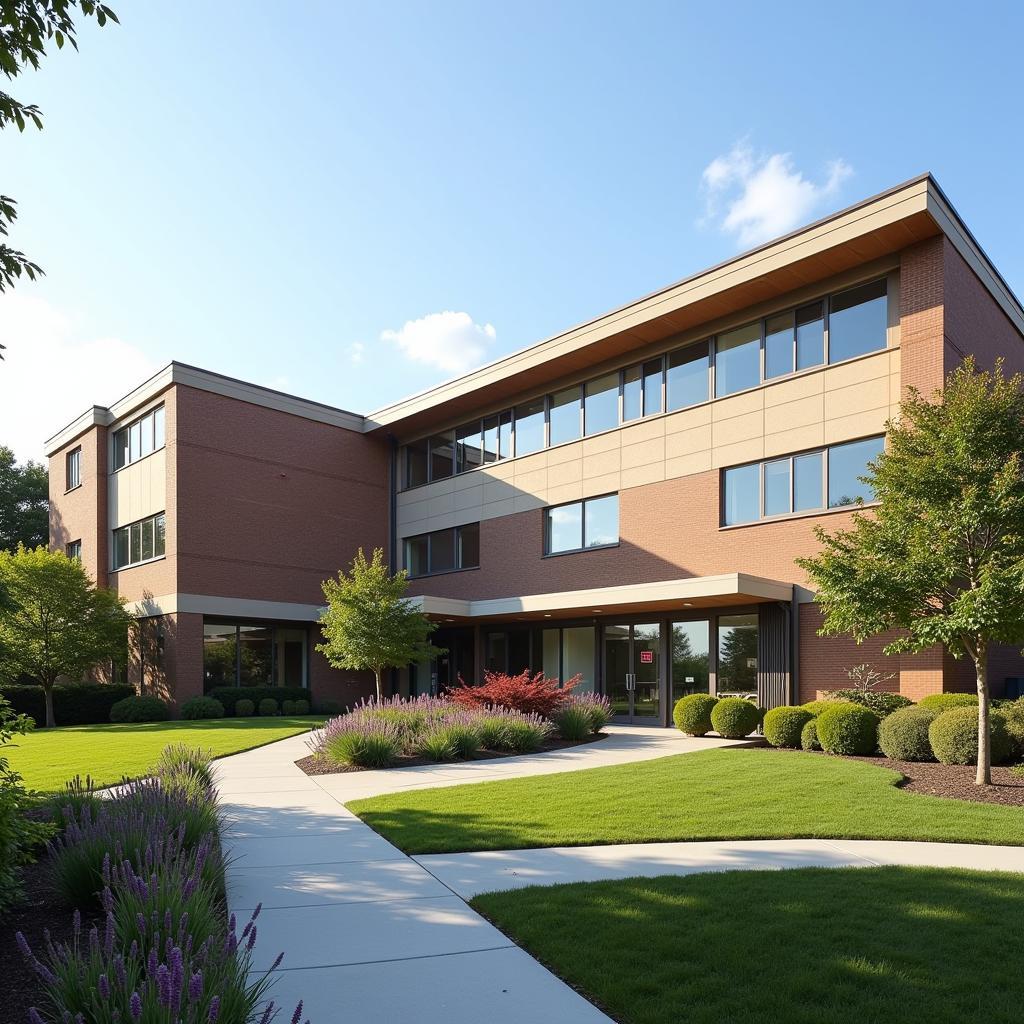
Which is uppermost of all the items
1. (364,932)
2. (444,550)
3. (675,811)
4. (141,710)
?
(444,550)

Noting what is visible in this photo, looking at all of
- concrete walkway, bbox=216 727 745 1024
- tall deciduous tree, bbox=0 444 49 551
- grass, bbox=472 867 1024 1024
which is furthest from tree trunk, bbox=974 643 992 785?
tall deciduous tree, bbox=0 444 49 551

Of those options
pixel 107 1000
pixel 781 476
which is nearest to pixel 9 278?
pixel 107 1000

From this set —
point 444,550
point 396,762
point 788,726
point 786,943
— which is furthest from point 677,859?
point 444,550

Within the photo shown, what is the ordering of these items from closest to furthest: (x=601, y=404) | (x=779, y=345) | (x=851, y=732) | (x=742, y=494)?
(x=851, y=732) < (x=779, y=345) < (x=742, y=494) < (x=601, y=404)

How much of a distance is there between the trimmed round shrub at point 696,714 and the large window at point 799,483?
4.82m

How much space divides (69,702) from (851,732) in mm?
24376

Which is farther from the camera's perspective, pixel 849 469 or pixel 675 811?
pixel 849 469

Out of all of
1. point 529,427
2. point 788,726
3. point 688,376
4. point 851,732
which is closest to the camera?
point 851,732

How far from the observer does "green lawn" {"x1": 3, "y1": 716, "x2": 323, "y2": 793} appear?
13977 millimetres

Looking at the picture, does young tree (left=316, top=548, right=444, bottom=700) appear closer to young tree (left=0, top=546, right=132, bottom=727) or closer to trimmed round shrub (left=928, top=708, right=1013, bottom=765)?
young tree (left=0, top=546, right=132, bottom=727)

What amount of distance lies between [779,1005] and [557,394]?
24898 mm

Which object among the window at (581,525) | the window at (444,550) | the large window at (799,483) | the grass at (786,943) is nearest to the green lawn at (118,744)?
the grass at (786,943)

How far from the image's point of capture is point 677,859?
7.94 metres

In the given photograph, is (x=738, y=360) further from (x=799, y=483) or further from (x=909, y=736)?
(x=909, y=736)
